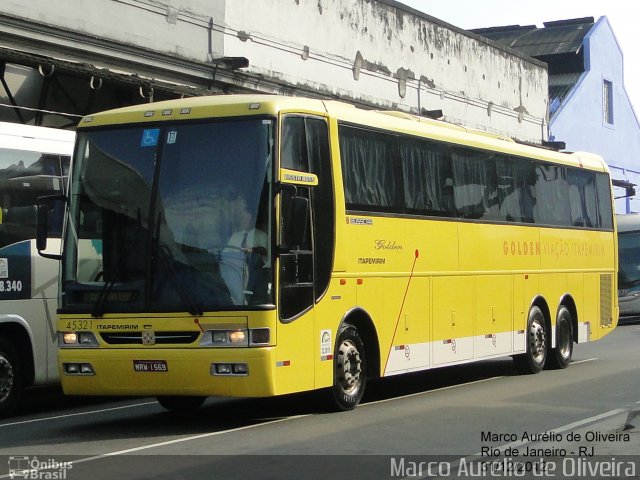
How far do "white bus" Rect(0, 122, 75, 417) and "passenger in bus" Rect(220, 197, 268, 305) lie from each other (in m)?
3.47

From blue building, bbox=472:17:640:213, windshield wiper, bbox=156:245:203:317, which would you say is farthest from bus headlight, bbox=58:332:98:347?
blue building, bbox=472:17:640:213

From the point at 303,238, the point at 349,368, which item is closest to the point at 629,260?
the point at 349,368

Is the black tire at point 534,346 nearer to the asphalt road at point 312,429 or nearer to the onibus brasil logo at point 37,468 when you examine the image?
the asphalt road at point 312,429

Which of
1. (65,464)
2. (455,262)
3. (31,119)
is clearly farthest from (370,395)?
(31,119)

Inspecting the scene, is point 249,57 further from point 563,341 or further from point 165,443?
point 165,443

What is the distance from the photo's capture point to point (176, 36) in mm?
23375

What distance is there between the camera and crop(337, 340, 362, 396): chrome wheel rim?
13.1m

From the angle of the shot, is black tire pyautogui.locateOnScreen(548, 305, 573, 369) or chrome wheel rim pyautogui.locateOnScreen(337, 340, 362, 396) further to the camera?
black tire pyautogui.locateOnScreen(548, 305, 573, 369)

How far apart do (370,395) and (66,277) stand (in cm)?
468

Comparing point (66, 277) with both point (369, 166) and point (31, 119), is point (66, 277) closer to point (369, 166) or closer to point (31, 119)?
point (369, 166)

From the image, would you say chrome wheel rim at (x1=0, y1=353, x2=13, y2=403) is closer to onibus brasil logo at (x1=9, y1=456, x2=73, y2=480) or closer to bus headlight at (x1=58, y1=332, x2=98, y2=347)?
bus headlight at (x1=58, y1=332, x2=98, y2=347)

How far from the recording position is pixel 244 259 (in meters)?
11.6

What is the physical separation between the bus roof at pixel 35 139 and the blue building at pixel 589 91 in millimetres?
30552

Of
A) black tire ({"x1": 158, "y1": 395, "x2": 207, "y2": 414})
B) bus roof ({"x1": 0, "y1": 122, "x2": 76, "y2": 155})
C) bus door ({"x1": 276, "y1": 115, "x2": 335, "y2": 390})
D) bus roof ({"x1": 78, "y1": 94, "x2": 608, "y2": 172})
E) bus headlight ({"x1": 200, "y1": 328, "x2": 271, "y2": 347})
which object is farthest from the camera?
bus roof ({"x1": 0, "y1": 122, "x2": 76, "y2": 155})
